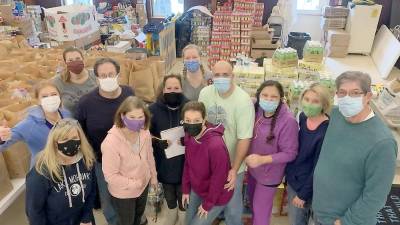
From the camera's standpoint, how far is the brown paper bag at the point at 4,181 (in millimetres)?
→ 2389

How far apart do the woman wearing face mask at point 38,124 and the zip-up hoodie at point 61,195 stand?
1.06 feet

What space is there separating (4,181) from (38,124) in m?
0.61

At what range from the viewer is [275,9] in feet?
24.2

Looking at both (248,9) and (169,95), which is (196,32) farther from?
(169,95)

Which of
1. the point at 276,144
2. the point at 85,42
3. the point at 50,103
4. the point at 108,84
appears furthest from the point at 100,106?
the point at 85,42

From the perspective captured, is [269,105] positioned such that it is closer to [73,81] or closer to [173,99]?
[173,99]

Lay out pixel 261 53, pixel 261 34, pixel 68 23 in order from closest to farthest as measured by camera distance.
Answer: pixel 68 23
pixel 261 53
pixel 261 34

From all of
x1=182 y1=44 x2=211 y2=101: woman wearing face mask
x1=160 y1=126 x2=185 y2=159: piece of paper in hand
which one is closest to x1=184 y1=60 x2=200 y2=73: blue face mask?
x1=182 y1=44 x2=211 y2=101: woman wearing face mask

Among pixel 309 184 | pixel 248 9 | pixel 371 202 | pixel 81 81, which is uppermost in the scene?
pixel 248 9

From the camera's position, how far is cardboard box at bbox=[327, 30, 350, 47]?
7324mm

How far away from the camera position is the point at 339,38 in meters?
7.38

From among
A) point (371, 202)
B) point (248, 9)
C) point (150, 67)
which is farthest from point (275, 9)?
point (371, 202)

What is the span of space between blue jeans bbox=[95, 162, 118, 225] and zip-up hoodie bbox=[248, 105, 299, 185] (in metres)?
1.16

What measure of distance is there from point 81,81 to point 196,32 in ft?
16.2
